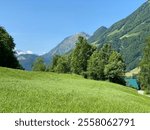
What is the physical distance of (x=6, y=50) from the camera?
4444 inches

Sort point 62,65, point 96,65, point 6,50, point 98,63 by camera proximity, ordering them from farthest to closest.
Result: point 62,65, point 98,63, point 96,65, point 6,50

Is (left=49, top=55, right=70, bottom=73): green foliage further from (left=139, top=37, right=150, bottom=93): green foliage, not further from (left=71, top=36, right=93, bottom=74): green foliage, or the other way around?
(left=139, top=37, right=150, bottom=93): green foliage

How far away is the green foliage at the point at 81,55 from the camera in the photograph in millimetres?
133000

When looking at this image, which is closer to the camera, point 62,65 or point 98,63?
point 98,63

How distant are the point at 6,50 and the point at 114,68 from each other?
3228cm

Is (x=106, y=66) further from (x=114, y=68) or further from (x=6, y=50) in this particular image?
(x=6, y=50)

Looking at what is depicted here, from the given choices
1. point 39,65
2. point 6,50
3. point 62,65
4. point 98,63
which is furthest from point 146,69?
point 39,65

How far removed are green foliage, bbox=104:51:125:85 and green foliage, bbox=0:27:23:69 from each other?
27.7 meters

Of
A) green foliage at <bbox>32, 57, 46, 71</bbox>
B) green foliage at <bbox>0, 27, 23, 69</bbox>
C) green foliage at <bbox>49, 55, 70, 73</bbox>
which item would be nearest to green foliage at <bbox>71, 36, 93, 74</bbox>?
A: green foliage at <bbox>0, 27, 23, 69</bbox>

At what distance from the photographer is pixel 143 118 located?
15.4m

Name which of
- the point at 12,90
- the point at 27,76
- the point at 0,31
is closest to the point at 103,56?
the point at 0,31

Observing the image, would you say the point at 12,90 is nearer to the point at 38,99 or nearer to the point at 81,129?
the point at 38,99

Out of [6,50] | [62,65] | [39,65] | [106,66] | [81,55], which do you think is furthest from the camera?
[39,65]

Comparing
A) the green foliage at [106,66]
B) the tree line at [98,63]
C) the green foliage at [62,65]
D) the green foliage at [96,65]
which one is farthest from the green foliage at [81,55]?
the green foliage at [62,65]
